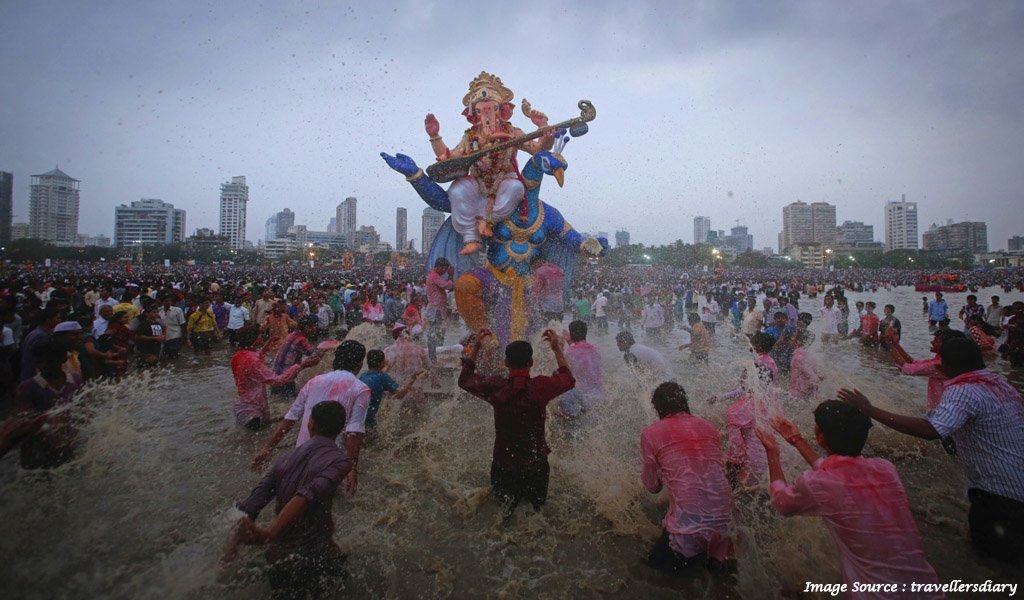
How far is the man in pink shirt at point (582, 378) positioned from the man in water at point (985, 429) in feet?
10.6

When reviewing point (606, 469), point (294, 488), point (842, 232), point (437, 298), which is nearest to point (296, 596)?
point (294, 488)

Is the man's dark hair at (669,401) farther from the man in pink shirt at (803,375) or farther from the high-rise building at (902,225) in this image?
the high-rise building at (902,225)

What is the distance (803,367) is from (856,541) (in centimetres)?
386

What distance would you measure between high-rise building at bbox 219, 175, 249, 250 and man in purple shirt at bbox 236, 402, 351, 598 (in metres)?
183

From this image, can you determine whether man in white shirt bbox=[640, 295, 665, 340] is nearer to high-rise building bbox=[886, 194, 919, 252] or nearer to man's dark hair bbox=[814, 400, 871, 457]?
man's dark hair bbox=[814, 400, 871, 457]

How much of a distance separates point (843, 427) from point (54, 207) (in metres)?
179

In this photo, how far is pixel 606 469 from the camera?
4.76m

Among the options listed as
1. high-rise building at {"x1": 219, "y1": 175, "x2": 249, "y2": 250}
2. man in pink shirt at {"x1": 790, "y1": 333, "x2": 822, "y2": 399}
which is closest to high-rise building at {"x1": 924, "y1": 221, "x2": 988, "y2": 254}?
man in pink shirt at {"x1": 790, "y1": 333, "x2": 822, "y2": 399}

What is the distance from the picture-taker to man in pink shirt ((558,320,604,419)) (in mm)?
6031

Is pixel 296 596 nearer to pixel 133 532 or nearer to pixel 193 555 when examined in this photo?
pixel 193 555

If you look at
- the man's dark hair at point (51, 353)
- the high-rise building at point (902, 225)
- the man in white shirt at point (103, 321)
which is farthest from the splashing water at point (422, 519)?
the high-rise building at point (902, 225)

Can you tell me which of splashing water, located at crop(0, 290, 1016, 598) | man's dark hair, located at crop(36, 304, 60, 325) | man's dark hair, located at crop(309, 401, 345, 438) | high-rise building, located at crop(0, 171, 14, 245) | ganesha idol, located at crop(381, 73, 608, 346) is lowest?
splashing water, located at crop(0, 290, 1016, 598)

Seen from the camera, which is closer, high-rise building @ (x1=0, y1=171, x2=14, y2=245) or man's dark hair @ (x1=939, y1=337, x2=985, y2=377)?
man's dark hair @ (x1=939, y1=337, x2=985, y2=377)

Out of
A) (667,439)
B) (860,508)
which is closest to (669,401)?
(667,439)
